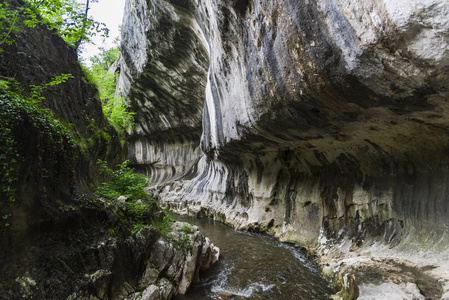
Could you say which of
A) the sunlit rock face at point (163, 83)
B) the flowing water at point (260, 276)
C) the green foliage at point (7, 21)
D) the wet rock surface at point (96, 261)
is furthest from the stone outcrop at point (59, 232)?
the sunlit rock face at point (163, 83)

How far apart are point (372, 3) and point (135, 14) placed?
16.9 m

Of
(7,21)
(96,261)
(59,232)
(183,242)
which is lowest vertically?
(183,242)

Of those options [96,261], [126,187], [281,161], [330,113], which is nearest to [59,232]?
[96,261]

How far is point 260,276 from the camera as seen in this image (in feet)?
20.9

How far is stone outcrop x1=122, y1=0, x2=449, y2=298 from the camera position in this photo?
331 cm

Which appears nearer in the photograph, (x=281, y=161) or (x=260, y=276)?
(x=260, y=276)

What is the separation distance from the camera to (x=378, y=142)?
6.15m

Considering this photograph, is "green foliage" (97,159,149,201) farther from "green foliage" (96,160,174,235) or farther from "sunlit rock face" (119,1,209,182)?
"sunlit rock face" (119,1,209,182)

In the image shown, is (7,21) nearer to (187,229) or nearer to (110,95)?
(187,229)

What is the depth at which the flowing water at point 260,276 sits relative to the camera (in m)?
5.45

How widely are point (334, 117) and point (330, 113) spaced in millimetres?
218

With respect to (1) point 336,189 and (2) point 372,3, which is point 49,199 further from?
(1) point 336,189

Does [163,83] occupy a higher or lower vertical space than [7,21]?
higher

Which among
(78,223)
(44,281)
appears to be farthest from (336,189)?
(44,281)
